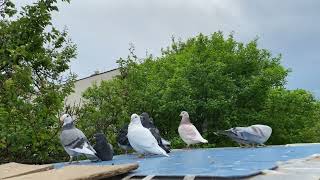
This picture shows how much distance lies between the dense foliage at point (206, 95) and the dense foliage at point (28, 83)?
2559 mm

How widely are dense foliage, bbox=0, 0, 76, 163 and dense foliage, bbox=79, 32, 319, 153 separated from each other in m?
2.56

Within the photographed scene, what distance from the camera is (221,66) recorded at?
1508 centimetres

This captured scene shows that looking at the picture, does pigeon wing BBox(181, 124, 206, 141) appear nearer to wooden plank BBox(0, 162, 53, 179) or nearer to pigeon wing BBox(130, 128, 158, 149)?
pigeon wing BBox(130, 128, 158, 149)

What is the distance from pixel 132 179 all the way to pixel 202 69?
10925 mm

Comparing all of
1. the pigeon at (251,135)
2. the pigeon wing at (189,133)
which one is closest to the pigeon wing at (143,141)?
the pigeon wing at (189,133)

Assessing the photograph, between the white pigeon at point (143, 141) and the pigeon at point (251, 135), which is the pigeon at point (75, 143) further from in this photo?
the pigeon at point (251, 135)

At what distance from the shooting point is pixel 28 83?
8.15 meters

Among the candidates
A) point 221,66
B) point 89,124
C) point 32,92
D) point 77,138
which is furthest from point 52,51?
point 221,66

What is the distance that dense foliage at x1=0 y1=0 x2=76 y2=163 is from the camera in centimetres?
802

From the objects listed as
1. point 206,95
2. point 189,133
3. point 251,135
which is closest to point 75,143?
point 189,133

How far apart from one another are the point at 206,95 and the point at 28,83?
24.5 ft

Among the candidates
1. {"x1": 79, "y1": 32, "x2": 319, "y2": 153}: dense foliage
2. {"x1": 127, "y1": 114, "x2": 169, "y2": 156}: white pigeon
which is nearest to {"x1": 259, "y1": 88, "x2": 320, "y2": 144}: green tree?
{"x1": 79, "y1": 32, "x2": 319, "y2": 153}: dense foliage

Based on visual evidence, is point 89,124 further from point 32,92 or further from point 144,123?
point 144,123

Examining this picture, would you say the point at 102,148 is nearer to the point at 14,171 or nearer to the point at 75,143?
the point at 75,143
